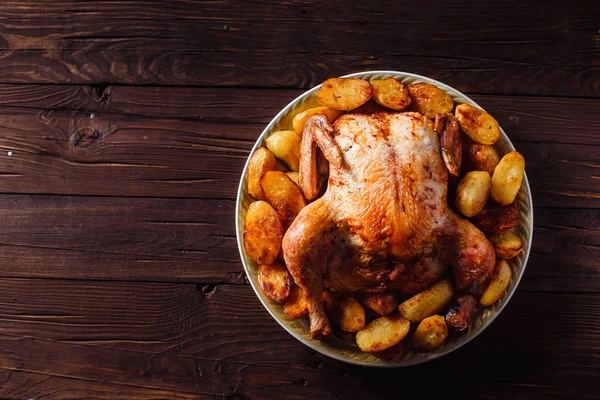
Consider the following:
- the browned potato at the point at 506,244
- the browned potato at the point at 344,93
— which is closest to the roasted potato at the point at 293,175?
the browned potato at the point at 344,93

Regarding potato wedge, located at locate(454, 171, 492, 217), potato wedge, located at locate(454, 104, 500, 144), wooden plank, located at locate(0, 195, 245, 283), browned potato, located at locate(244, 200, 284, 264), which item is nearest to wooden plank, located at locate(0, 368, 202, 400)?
wooden plank, located at locate(0, 195, 245, 283)

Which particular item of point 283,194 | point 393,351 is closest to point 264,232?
point 283,194

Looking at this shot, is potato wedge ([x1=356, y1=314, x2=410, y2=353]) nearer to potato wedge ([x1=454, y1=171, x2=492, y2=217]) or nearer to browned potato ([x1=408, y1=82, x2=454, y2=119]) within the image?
potato wedge ([x1=454, y1=171, x2=492, y2=217])

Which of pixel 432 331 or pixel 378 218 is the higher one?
pixel 378 218

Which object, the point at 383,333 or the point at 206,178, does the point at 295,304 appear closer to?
the point at 383,333

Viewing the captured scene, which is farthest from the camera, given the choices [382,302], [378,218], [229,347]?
[229,347]

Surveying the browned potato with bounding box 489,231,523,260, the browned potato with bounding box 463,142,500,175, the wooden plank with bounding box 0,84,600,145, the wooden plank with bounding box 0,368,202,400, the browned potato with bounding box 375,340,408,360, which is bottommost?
the wooden plank with bounding box 0,368,202,400
